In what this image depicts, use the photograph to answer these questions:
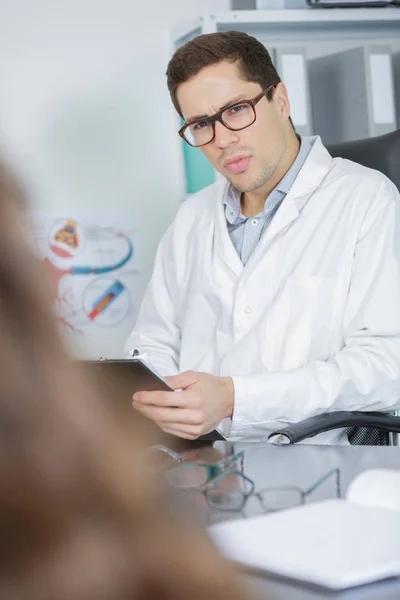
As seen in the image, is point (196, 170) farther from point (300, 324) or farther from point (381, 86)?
point (300, 324)

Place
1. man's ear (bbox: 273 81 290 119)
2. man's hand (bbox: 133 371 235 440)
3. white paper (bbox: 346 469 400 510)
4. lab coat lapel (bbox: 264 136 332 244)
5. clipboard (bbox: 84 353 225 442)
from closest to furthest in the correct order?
1. white paper (bbox: 346 469 400 510)
2. clipboard (bbox: 84 353 225 442)
3. man's hand (bbox: 133 371 235 440)
4. lab coat lapel (bbox: 264 136 332 244)
5. man's ear (bbox: 273 81 290 119)

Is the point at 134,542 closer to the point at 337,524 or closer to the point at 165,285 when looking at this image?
the point at 337,524

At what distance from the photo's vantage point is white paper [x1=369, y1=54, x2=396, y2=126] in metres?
2.71

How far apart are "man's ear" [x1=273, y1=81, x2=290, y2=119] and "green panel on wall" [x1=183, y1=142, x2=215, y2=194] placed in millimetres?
804

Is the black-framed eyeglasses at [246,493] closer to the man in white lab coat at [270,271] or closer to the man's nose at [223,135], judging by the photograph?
the man in white lab coat at [270,271]

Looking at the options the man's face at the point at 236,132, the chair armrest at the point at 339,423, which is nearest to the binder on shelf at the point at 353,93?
the man's face at the point at 236,132

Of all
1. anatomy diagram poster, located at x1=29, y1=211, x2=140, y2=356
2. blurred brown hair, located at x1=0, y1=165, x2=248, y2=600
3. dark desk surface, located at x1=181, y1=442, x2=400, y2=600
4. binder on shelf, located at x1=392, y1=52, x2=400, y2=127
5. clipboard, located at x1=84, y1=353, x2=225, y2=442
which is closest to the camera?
blurred brown hair, located at x1=0, y1=165, x2=248, y2=600

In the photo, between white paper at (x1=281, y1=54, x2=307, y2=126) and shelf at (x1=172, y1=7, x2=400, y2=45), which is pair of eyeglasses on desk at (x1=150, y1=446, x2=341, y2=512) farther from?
shelf at (x1=172, y1=7, x2=400, y2=45)

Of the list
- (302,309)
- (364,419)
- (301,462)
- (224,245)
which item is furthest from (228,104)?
(301,462)

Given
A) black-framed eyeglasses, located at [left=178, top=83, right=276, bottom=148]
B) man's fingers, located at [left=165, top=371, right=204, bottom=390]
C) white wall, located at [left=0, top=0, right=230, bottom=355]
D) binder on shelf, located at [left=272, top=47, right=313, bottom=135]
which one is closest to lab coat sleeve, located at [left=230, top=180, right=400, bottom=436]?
man's fingers, located at [left=165, top=371, right=204, bottom=390]

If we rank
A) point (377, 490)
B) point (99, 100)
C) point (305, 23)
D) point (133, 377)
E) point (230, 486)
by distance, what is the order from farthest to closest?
point (99, 100), point (305, 23), point (133, 377), point (230, 486), point (377, 490)

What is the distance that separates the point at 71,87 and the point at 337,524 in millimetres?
2365

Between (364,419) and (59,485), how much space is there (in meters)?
1.32

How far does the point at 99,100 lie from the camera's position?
9.61 ft
